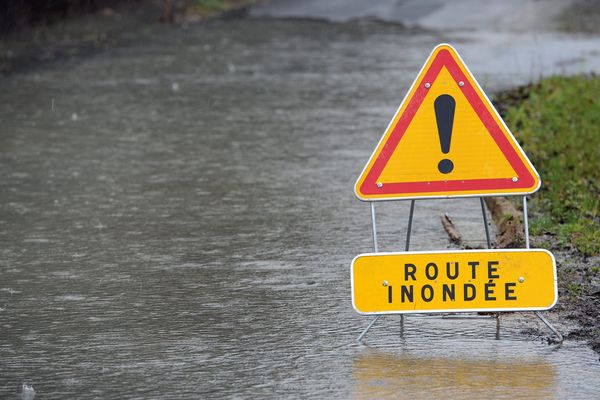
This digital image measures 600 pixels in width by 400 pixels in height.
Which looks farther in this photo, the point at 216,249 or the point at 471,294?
the point at 216,249

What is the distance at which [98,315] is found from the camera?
7.09 m

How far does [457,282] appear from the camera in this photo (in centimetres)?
659

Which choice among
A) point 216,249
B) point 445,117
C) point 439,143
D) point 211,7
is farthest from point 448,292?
point 211,7

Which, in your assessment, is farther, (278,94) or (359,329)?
(278,94)

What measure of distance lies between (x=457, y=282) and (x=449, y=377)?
2.50 ft

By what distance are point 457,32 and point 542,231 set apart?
561 inches

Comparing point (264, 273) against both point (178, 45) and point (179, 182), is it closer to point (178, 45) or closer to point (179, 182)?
point (179, 182)

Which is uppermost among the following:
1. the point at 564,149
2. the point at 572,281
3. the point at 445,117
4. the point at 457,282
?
the point at 445,117

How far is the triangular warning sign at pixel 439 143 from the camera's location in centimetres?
673

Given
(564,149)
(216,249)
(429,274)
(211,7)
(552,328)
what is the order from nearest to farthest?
(552,328)
(429,274)
(216,249)
(564,149)
(211,7)

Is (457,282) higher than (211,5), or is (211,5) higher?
(211,5)

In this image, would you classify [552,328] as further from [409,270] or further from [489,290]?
[409,270]

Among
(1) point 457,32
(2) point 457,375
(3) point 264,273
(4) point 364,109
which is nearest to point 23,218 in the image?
(3) point 264,273

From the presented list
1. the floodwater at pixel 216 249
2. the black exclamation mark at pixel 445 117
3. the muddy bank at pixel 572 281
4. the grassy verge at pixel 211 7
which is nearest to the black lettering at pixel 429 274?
the floodwater at pixel 216 249
